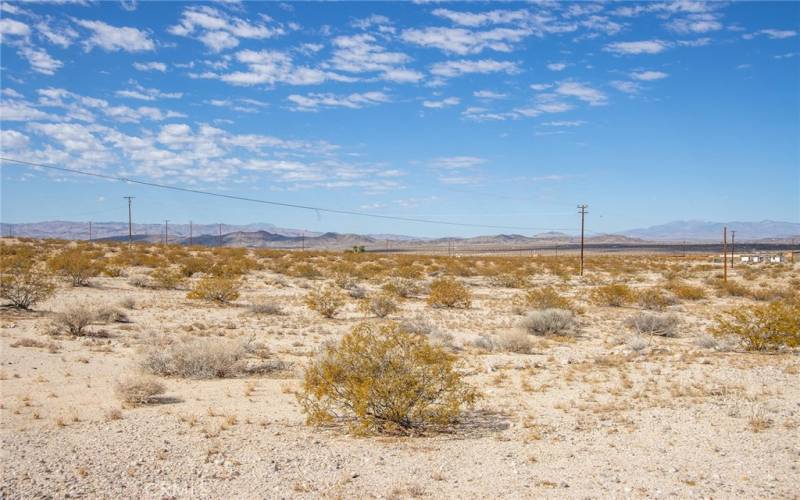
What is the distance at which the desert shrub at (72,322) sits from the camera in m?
15.8

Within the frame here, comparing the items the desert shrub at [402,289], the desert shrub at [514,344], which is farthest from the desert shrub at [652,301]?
the desert shrub at [514,344]

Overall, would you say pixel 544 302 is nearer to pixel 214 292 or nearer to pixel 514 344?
pixel 514 344

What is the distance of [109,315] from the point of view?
1847cm

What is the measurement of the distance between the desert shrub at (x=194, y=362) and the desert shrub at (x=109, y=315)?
6.60 m

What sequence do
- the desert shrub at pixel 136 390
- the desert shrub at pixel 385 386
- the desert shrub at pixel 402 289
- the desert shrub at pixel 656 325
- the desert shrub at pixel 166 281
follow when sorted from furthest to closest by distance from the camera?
the desert shrub at pixel 402 289 → the desert shrub at pixel 166 281 → the desert shrub at pixel 656 325 → the desert shrub at pixel 136 390 → the desert shrub at pixel 385 386

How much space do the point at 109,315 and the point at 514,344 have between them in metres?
12.3

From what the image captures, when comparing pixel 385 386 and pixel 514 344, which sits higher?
pixel 385 386

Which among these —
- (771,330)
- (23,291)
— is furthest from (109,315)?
(771,330)

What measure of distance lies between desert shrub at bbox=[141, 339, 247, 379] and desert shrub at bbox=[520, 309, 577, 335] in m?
10.0

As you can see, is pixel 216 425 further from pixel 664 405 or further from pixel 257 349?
pixel 664 405

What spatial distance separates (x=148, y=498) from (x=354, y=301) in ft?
67.2

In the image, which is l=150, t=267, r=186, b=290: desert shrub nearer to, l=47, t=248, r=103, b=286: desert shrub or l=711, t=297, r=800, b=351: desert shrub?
l=47, t=248, r=103, b=286: desert shrub

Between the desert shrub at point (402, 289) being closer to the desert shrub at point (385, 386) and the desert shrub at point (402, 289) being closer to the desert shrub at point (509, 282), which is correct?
the desert shrub at point (509, 282)

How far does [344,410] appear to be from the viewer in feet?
30.4
